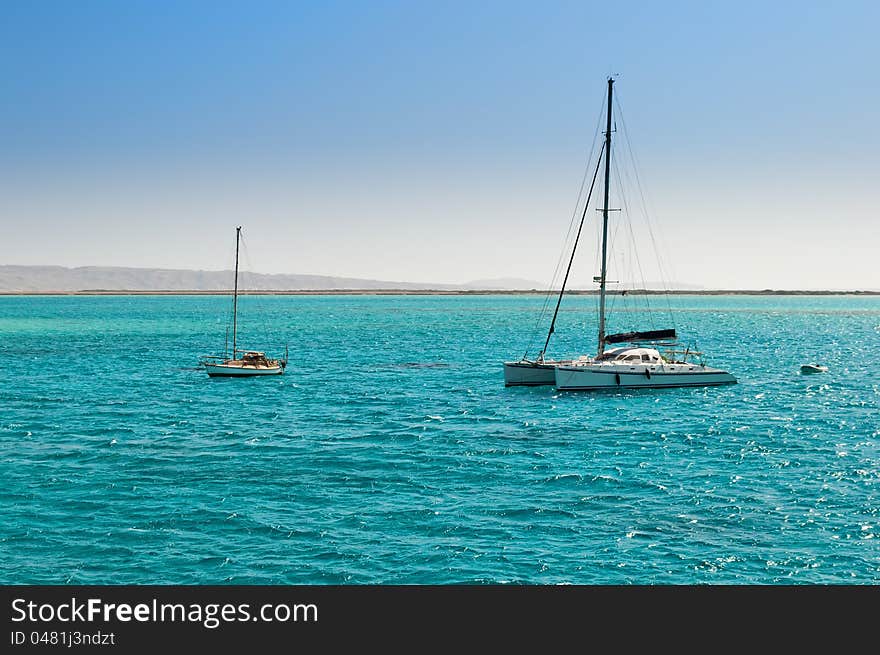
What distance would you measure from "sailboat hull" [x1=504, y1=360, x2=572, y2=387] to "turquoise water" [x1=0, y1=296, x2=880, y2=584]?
1019mm

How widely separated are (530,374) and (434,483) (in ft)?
95.3

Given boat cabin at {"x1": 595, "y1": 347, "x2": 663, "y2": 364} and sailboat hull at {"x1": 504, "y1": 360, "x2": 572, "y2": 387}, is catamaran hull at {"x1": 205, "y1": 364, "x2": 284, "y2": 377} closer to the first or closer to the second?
sailboat hull at {"x1": 504, "y1": 360, "x2": 572, "y2": 387}

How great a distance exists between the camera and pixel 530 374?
5772 centimetres

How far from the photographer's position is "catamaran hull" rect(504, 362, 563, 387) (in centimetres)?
5750

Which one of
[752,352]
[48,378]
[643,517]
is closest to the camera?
[643,517]

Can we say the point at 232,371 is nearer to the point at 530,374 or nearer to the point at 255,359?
the point at 255,359

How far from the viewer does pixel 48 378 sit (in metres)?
63.2

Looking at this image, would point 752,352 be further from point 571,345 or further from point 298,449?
point 298,449

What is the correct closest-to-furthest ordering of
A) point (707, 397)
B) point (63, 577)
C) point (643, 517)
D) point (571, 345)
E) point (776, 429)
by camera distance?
1. point (63, 577)
2. point (643, 517)
3. point (776, 429)
4. point (707, 397)
5. point (571, 345)

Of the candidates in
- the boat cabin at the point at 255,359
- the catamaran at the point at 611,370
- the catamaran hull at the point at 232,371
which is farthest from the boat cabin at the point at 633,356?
the boat cabin at the point at 255,359
